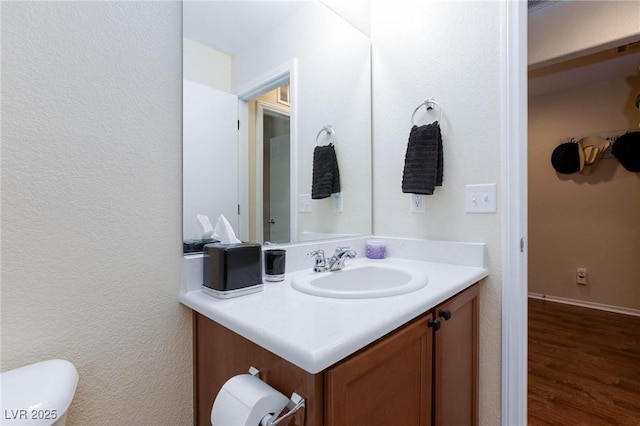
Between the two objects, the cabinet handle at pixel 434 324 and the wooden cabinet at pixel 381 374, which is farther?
the cabinet handle at pixel 434 324

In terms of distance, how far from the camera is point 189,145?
939 millimetres

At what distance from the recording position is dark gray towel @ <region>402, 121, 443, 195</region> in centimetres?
131

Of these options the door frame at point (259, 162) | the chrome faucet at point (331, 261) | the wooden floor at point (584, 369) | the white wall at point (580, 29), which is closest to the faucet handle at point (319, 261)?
the chrome faucet at point (331, 261)

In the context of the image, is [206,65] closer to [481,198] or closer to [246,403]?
[246,403]

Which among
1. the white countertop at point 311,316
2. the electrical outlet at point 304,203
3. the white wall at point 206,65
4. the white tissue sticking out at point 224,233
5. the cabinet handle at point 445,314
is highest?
the white wall at point 206,65

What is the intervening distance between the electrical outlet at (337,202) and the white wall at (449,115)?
190 mm

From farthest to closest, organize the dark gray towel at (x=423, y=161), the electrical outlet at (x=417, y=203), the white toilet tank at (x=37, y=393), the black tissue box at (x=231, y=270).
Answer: the electrical outlet at (x=417, y=203) → the dark gray towel at (x=423, y=161) → the black tissue box at (x=231, y=270) → the white toilet tank at (x=37, y=393)

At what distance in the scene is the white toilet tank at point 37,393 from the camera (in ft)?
1.66

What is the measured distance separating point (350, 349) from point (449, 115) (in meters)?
1.15

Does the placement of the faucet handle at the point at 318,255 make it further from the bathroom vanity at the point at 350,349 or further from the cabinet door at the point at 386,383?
the cabinet door at the point at 386,383

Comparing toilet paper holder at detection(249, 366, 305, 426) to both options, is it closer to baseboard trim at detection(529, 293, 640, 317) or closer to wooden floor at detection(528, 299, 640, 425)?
wooden floor at detection(528, 299, 640, 425)

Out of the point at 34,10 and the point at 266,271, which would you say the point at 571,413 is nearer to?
the point at 266,271

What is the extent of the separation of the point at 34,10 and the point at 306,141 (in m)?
0.95

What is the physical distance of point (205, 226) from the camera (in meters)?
0.99
